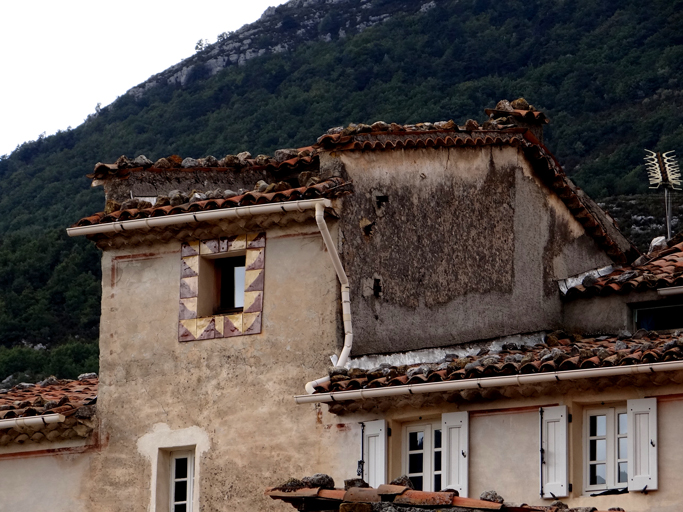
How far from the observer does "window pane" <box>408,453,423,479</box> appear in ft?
56.9

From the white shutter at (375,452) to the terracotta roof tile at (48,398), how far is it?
167 inches

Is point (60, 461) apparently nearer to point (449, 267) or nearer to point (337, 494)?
point (449, 267)

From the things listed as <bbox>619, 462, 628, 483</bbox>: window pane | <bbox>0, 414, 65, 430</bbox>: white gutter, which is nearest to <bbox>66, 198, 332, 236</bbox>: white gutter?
<bbox>0, 414, 65, 430</bbox>: white gutter

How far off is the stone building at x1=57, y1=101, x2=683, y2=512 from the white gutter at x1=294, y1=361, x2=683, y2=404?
0.09 ft

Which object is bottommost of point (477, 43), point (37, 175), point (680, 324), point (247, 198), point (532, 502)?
point (532, 502)

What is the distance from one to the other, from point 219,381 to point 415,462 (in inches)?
116

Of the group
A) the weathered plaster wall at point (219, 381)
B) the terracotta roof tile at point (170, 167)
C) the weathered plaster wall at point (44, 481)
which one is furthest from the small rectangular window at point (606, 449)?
the weathered plaster wall at point (44, 481)

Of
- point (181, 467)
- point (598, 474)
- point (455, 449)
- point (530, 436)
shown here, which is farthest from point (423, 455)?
point (181, 467)

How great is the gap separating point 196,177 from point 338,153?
2.91 metres

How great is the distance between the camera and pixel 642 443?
15.9m

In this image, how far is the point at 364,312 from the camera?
18.7 metres

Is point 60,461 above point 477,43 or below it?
below

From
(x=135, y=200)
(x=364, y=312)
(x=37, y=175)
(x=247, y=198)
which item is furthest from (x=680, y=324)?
(x=37, y=175)

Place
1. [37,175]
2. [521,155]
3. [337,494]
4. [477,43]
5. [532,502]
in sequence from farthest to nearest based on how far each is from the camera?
[477,43], [37,175], [521,155], [532,502], [337,494]
